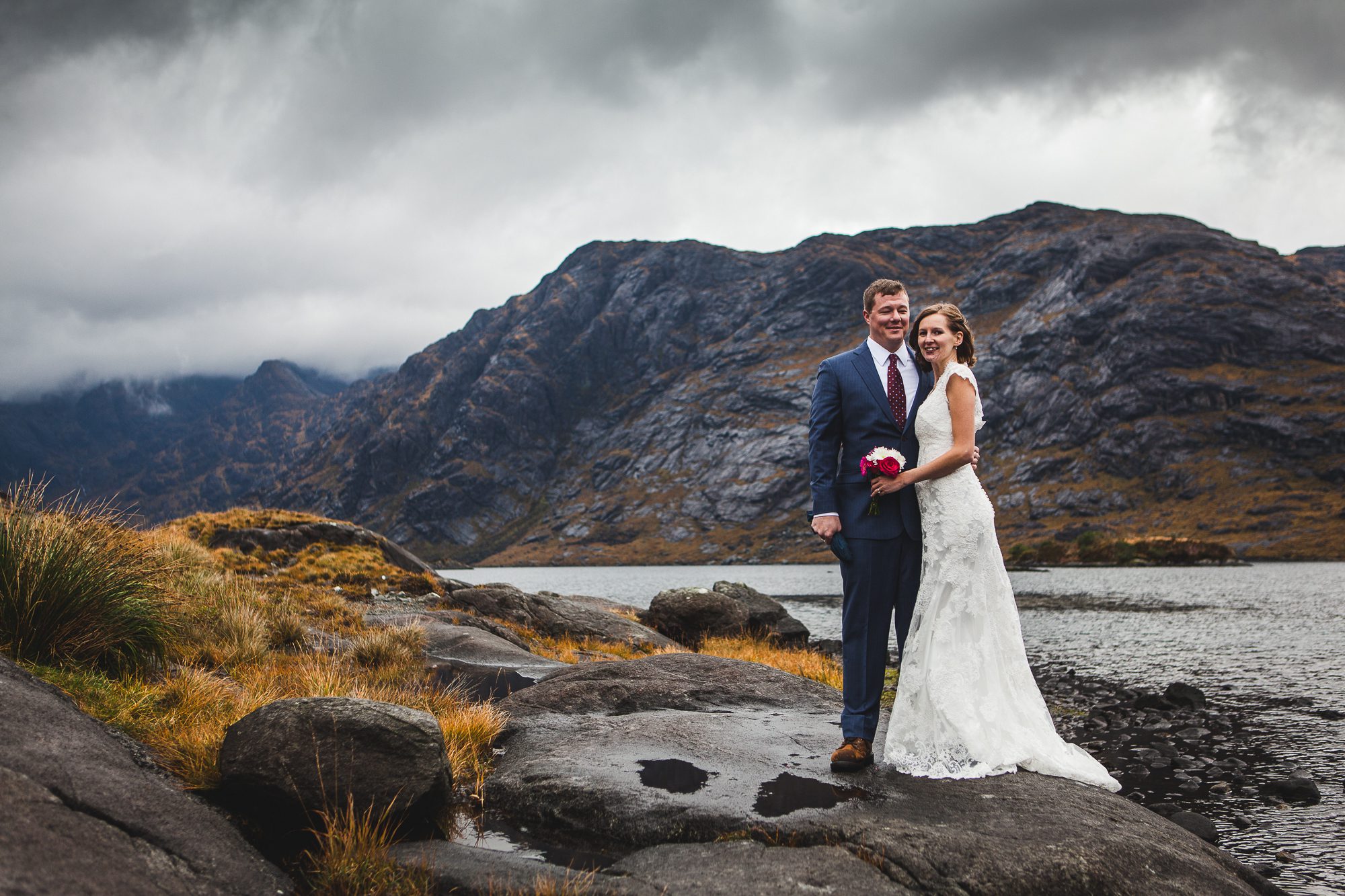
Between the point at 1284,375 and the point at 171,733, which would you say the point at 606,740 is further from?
the point at 1284,375

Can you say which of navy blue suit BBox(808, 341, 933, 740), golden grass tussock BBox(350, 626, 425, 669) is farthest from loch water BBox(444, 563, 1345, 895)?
golden grass tussock BBox(350, 626, 425, 669)

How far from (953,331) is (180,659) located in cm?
906

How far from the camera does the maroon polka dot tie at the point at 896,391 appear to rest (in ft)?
23.0

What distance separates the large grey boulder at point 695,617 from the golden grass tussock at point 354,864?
19.7 m

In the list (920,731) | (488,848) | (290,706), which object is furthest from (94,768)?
(920,731)

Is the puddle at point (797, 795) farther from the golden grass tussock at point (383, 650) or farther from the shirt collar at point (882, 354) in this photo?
the golden grass tussock at point (383, 650)

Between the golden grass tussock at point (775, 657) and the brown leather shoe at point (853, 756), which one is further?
the golden grass tussock at point (775, 657)

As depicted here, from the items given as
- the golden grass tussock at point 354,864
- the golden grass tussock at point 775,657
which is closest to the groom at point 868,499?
the golden grass tussock at point 354,864

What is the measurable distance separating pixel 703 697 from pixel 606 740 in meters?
2.87

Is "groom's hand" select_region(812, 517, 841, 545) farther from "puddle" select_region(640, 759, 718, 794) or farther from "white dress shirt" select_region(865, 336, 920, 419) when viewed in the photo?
"puddle" select_region(640, 759, 718, 794)

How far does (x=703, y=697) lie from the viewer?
10047 mm

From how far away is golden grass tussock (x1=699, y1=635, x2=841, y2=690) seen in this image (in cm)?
1566

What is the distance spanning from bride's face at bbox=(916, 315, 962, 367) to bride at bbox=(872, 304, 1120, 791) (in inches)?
7.1

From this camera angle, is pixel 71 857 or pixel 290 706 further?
pixel 290 706
